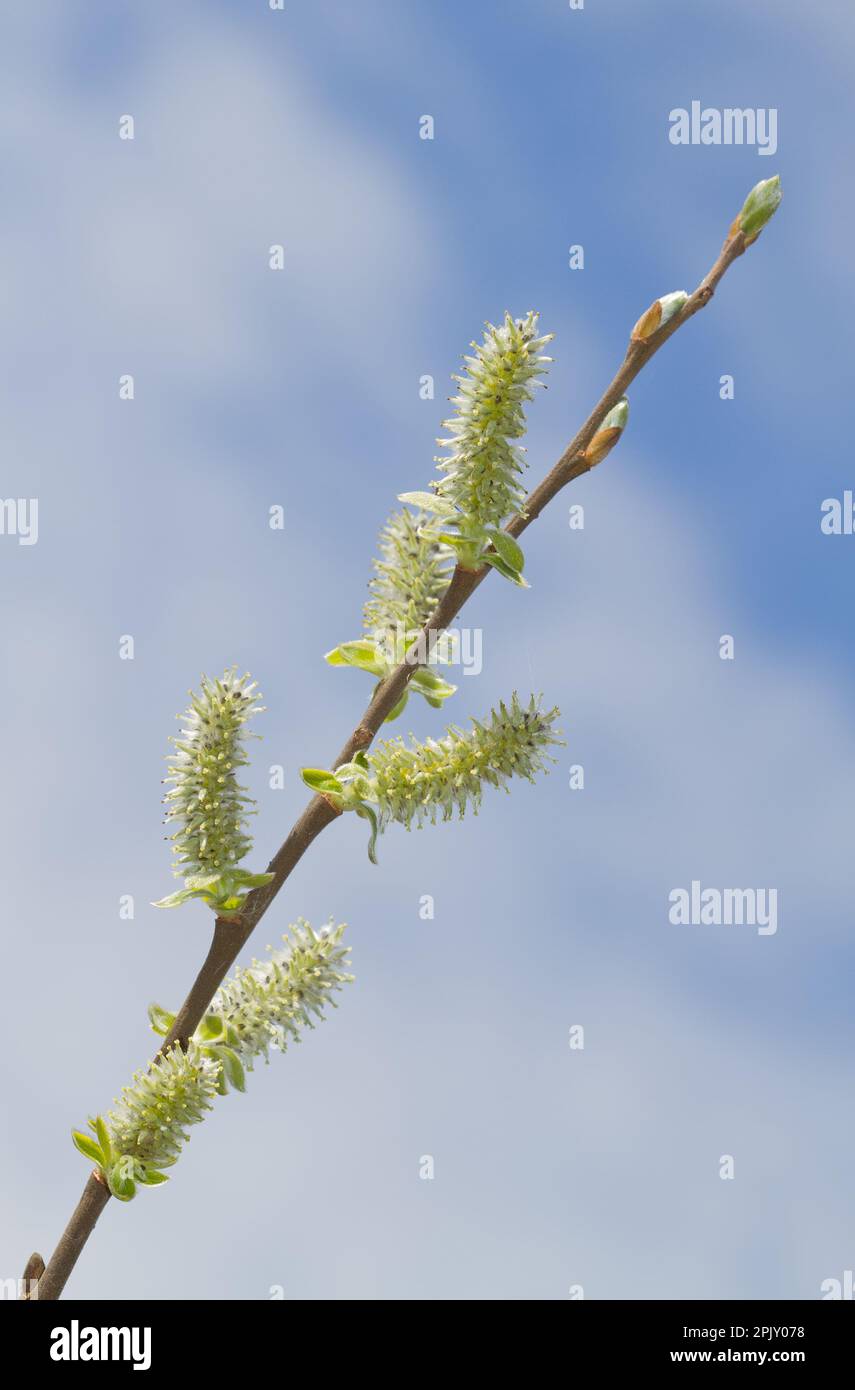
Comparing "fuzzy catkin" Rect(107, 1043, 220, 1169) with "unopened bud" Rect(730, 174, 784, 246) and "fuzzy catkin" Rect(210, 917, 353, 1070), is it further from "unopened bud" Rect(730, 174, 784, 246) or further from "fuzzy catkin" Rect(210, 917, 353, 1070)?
"unopened bud" Rect(730, 174, 784, 246)

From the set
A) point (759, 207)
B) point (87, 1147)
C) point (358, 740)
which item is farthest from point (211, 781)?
point (759, 207)

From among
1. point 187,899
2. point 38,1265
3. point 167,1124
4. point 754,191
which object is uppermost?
point 754,191

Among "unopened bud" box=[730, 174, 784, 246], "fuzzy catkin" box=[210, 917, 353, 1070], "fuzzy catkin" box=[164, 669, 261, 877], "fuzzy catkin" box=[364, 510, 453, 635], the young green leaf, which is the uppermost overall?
"unopened bud" box=[730, 174, 784, 246]

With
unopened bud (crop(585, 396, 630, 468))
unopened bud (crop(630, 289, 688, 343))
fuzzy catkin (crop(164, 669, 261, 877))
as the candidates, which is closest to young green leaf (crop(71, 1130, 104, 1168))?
fuzzy catkin (crop(164, 669, 261, 877))

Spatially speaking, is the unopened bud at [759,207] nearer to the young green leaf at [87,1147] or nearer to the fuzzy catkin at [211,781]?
the fuzzy catkin at [211,781]
